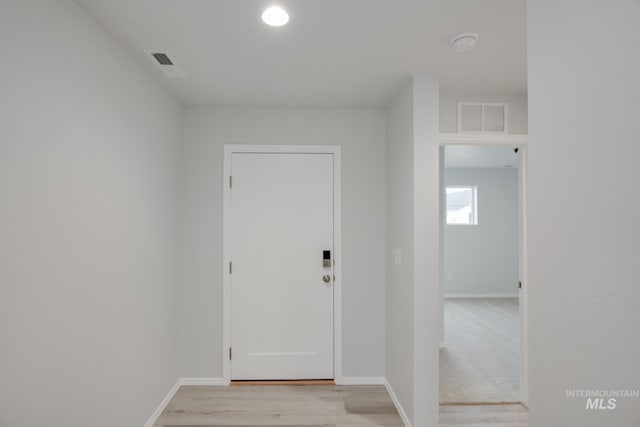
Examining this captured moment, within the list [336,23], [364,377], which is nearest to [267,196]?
[336,23]

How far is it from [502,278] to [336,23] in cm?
676

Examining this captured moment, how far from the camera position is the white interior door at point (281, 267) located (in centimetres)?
295

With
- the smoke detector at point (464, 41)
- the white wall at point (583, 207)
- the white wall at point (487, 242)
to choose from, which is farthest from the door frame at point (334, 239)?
the white wall at point (487, 242)

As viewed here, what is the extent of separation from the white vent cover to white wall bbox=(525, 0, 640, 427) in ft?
5.34

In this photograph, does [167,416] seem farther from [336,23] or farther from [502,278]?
[502,278]

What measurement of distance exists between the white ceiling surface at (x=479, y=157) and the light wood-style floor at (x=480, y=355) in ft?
8.70

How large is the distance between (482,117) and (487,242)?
4927 millimetres

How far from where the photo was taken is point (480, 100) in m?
2.67

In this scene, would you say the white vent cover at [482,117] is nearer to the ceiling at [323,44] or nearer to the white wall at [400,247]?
the ceiling at [323,44]

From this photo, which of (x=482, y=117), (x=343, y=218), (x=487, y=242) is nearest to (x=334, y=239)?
(x=343, y=218)

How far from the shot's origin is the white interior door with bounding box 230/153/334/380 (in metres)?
2.95

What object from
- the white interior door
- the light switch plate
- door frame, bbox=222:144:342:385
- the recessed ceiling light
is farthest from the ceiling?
the light switch plate

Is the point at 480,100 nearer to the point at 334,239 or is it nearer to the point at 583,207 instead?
the point at 334,239

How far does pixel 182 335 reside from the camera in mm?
2912
